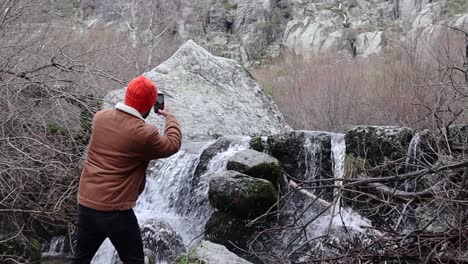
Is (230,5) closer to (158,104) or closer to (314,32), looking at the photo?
(314,32)

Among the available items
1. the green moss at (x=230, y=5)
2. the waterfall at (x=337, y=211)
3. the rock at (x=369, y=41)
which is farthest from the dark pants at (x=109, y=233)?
the green moss at (x=230, y=5)

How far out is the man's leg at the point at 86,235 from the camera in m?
3.54

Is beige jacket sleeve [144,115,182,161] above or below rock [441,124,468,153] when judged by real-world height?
above

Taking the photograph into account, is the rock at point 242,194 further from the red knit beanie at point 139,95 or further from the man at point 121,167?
the red knit beanie at point 139,95

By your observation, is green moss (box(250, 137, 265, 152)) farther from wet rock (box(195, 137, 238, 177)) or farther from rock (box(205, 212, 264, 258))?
rock (box(205, 212, 264, 258))

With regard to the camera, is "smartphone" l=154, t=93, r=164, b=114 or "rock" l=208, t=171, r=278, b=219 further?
"rock" l=208, t=171, r=278, b=219

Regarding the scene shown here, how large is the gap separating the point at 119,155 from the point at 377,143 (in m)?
4.62

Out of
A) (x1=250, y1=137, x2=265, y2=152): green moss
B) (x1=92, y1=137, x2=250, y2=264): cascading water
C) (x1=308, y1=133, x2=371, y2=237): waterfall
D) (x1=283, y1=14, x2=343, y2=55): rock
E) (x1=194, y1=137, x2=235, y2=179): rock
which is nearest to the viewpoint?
(x1=308, y1=133, x2=371, y2=237): waterfall

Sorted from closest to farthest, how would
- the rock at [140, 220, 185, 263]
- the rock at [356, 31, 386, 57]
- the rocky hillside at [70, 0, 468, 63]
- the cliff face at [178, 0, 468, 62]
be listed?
the rock at [140, 220, 185, 263], the rock at [356, 31, 386, 57], the rocky hillside at [70, 0, 468, 63], the cliff face at [178, 0, 468, 62]

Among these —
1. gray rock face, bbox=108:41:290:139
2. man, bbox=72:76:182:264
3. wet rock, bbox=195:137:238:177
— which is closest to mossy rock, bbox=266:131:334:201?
wet rock, bbox=195:137:238:177

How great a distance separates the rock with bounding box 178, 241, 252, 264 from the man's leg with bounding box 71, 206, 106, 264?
84 centimetres

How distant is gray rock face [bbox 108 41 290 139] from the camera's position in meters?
10.2

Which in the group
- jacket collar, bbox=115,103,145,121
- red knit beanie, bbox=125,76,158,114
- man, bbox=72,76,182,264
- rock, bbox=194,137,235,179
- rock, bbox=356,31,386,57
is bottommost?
rock, bbox=356,31,386,57

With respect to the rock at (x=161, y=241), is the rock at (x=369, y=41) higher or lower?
lower
